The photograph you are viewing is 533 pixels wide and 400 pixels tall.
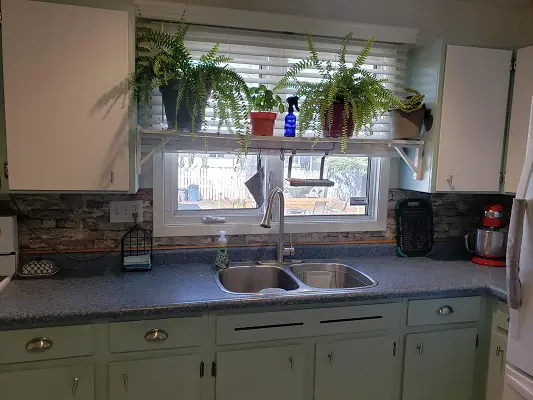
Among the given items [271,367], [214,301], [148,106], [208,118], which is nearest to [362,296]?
[271,367]

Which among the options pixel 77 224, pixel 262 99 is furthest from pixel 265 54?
pixel 77 224

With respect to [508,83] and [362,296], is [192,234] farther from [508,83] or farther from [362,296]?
[508,83]

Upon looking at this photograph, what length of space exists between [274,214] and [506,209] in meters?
1.45

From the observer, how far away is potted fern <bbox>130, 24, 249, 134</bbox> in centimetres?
183

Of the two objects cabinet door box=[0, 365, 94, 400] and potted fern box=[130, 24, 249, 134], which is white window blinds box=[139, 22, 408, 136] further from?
cabinet door box=[0, 365, 94, 400]

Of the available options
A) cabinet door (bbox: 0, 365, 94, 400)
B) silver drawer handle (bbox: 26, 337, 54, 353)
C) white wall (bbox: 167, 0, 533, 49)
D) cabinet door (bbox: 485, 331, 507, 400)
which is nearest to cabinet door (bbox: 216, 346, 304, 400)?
cabinet door (bbox: 0, 365, 94, 400)

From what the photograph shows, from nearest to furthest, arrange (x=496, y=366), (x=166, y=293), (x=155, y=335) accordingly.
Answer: (x=155, y=335), (x=166, y=293), (x=496, y=366)

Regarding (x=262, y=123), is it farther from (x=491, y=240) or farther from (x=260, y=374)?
(x=491, y=240)

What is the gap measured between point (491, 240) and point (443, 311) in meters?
0.67

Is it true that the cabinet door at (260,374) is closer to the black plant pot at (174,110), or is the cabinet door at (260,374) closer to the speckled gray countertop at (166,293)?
the speckled gray countertop at (166,293)

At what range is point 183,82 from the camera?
6.10 ft

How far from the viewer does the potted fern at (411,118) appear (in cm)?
219

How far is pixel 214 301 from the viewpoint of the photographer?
1.72 m

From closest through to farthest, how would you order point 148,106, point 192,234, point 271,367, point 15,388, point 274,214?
point 15,388
point 271,367
point 148,106
point 192,234
point 274,214
